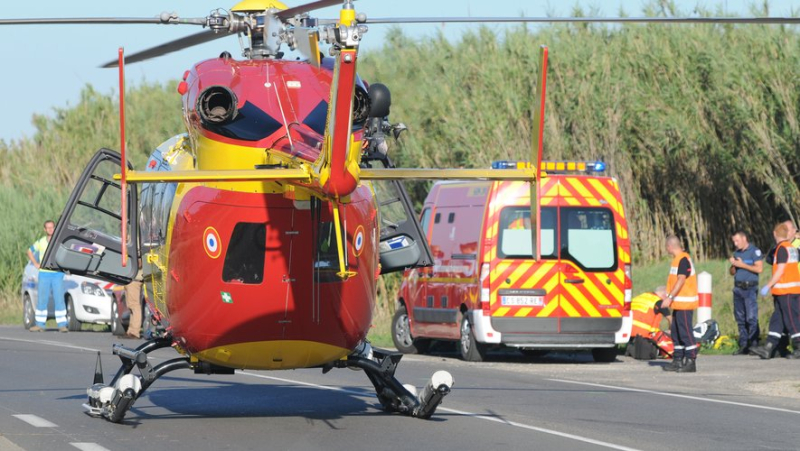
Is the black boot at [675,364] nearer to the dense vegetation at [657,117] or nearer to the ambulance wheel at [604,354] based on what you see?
the ambulance wheel at [604,354]

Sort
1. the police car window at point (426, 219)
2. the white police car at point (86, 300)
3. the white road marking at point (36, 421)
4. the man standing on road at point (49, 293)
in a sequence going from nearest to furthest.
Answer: the white road marking at point (36, 421) → the police car window at point (426, 219) → the white police car at point (86, 300) → the man standing on road at point (49, 293)

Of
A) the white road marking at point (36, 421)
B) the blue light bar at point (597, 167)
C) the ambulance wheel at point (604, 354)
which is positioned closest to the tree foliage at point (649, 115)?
the ambulance wheel at point (604, 354)

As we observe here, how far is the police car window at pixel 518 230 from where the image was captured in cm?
1967

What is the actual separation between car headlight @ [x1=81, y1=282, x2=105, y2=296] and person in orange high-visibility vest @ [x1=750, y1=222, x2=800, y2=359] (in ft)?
42.6

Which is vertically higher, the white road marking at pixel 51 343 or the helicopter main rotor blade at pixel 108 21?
the helicopter main rotor blade at pixel 108 21

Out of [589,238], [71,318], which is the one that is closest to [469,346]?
[589,238]

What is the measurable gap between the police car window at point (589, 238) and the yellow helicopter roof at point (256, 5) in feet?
32.2

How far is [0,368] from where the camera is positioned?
59.5 ft

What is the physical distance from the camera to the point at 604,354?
2070cm

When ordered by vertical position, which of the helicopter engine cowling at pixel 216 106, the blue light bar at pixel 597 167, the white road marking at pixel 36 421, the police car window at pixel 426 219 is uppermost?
the blue light bar at pixel 597 167

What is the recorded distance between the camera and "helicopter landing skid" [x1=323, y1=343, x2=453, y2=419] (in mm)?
11797

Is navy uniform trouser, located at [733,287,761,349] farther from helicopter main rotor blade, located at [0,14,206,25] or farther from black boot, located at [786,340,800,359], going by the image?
helicopter main rotor blade, located at [0,14,206,25]

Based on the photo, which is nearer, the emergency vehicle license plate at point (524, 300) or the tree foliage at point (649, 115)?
the emergency vehicle license plate at point (524, 300)

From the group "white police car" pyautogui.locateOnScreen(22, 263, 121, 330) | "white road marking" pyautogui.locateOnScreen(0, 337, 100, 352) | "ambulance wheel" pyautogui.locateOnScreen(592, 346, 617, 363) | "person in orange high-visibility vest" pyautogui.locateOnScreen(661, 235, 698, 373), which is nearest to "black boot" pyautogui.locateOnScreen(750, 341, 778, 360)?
"ambulance wheel" pyautogui.locateOnScreen(592, 346, 617, 363)
